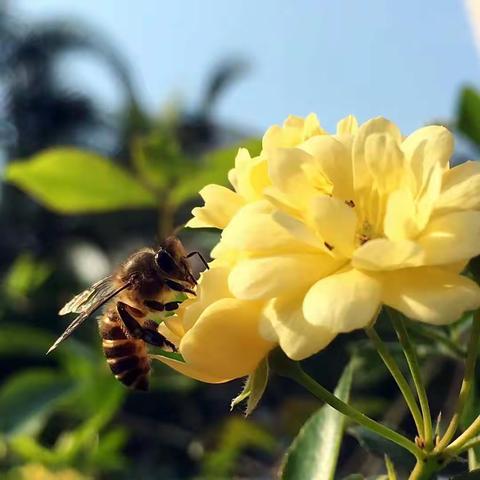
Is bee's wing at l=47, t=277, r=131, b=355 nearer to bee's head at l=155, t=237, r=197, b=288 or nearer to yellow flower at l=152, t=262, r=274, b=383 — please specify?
bee's head at l=155, t=237, r=197, b=288

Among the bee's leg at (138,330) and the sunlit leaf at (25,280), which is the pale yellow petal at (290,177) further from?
the sunlit leaf at (25,280)

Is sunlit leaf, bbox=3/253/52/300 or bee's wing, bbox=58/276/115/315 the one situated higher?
bee's wing, bbox=58/276/115/315

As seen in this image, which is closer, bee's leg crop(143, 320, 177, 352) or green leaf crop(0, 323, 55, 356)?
bee's leg crop(143, 320, 177, 352)

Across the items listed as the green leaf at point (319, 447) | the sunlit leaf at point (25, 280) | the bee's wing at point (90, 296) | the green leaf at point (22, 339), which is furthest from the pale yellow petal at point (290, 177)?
the sunlit leaf at point (25, 280)

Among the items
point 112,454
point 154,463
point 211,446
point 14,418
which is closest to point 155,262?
point 14,418

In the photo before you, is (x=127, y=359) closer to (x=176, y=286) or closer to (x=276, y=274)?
(x=176, y=286)

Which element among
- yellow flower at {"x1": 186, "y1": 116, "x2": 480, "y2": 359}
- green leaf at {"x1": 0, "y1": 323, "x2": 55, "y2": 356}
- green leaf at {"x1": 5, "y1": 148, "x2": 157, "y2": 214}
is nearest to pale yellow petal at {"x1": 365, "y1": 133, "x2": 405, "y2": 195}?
yellow flower at {"x1": 186, "y1": 116, "x2": 480, "y2": 359}

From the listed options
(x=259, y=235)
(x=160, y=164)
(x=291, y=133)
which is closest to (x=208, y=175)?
(x=160, y=164)
